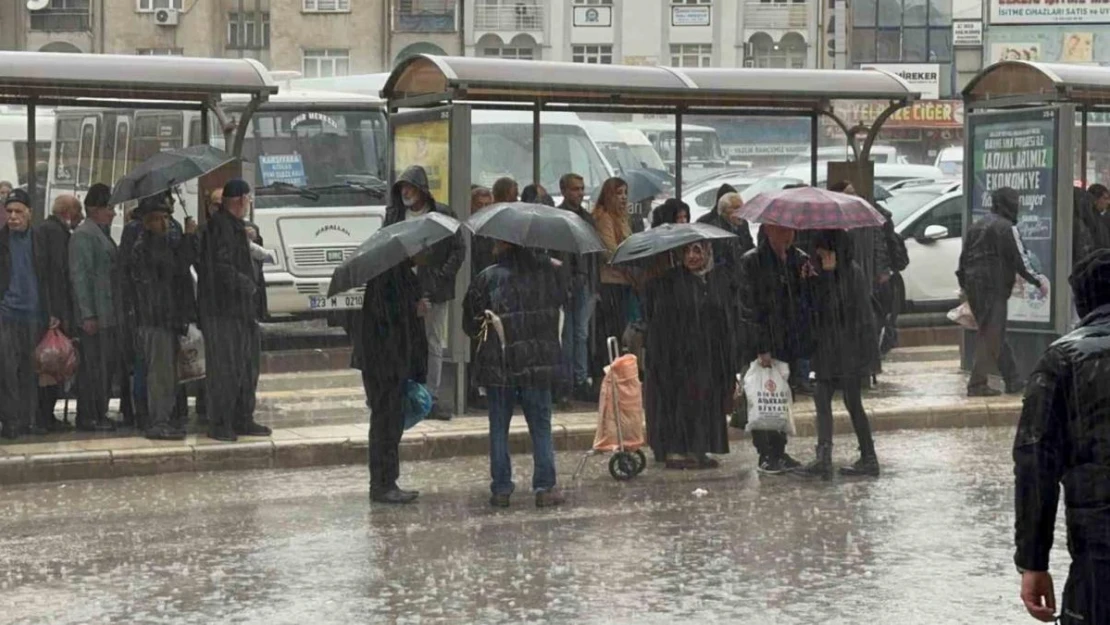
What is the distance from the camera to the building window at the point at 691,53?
73375mm

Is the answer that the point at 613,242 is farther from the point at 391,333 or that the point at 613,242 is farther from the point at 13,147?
the point at 13,147

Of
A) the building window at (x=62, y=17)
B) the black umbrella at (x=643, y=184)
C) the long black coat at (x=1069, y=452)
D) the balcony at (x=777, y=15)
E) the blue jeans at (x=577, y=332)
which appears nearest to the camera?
the long black coat at (x=1069, y=452)

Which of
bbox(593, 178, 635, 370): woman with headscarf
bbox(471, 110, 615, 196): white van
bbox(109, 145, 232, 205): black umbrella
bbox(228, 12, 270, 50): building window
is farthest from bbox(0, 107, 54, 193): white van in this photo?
bbox(228, 12, 270, 50): building window

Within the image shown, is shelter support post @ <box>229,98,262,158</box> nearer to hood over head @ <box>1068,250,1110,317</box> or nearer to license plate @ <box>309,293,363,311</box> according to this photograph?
license plate @ <box>309,293,363,311</box>

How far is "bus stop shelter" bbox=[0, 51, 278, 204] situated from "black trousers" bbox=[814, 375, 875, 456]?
4247 mm

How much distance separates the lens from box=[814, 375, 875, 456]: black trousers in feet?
38.3

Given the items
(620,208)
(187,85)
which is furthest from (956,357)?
(187,85)

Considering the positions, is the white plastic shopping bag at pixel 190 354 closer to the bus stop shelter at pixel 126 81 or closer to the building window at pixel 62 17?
the bus stop shelter at pixel 126 81

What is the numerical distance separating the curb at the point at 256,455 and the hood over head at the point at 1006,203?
7.80 ft

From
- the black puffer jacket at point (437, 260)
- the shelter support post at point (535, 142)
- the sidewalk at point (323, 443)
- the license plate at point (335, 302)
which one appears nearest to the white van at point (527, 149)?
the shelter support post at point (535, 142)

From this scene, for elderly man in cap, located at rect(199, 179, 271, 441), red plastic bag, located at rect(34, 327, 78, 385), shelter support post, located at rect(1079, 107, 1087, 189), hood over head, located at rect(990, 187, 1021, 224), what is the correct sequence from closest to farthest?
elderly man in cap, located at rect(199, 179, 271, 441) < red plastic bag, located at rect(34, 327, 78, 385) < hood over head, located at rect(990, 187, 1021, 224) < shelter support post, located at rect(1079, 107, 1087, 189)

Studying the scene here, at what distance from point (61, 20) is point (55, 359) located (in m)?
57.3

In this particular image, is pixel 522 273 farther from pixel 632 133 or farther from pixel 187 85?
pixel 632 133

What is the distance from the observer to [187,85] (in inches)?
525
